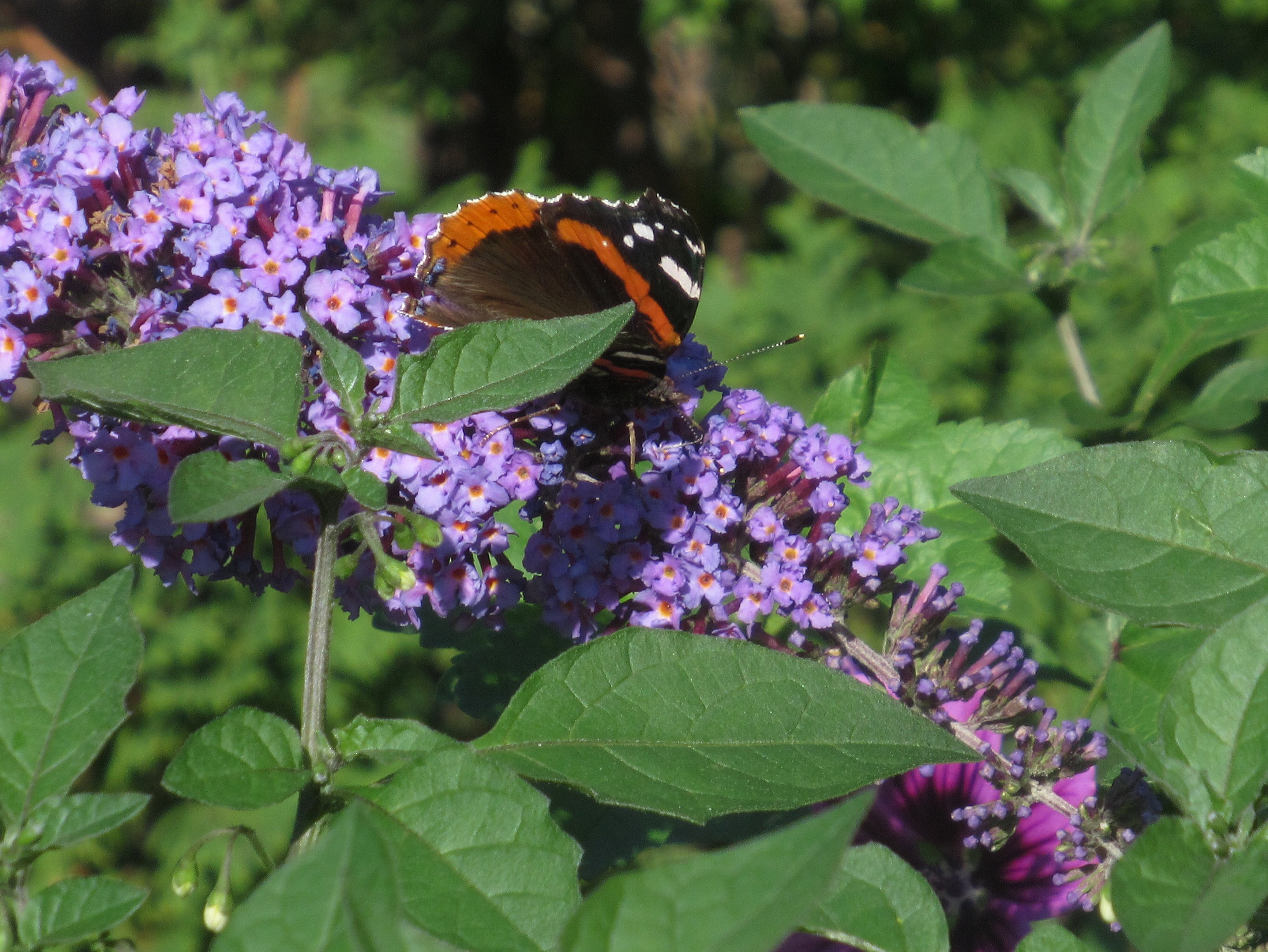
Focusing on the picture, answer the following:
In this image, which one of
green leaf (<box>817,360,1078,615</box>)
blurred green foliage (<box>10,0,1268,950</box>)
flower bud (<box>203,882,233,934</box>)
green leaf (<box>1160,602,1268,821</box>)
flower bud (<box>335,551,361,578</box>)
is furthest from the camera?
blurred green foliage (<box>10,0,1268,950</box>)

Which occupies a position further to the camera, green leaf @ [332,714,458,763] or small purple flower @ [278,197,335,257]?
small purple flower @ [278,197,335,257]

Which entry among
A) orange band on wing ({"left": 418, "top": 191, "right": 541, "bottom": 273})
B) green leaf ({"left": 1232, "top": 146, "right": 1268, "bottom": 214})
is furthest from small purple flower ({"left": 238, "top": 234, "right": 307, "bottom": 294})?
green leaf ({"left": 1232, "top": 146, "right": 1268, "bottom": 214})

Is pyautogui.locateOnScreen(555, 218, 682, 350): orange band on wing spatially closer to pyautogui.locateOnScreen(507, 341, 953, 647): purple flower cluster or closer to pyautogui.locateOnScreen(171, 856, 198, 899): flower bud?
pyautogui.locateOnScreen(507, 341, 953, 647): purple flower cluster

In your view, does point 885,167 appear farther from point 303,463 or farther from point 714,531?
point 303,463

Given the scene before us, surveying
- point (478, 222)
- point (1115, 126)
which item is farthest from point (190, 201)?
point (1115, 126)

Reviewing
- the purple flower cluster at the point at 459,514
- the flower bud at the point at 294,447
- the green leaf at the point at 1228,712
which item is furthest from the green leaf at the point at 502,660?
the green leaf at the point at 1228,712

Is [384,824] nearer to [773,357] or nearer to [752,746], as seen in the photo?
[752,746]

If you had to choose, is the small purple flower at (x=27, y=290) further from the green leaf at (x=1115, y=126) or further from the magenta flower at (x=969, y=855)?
the green leaf at (x=1115, y=126)
